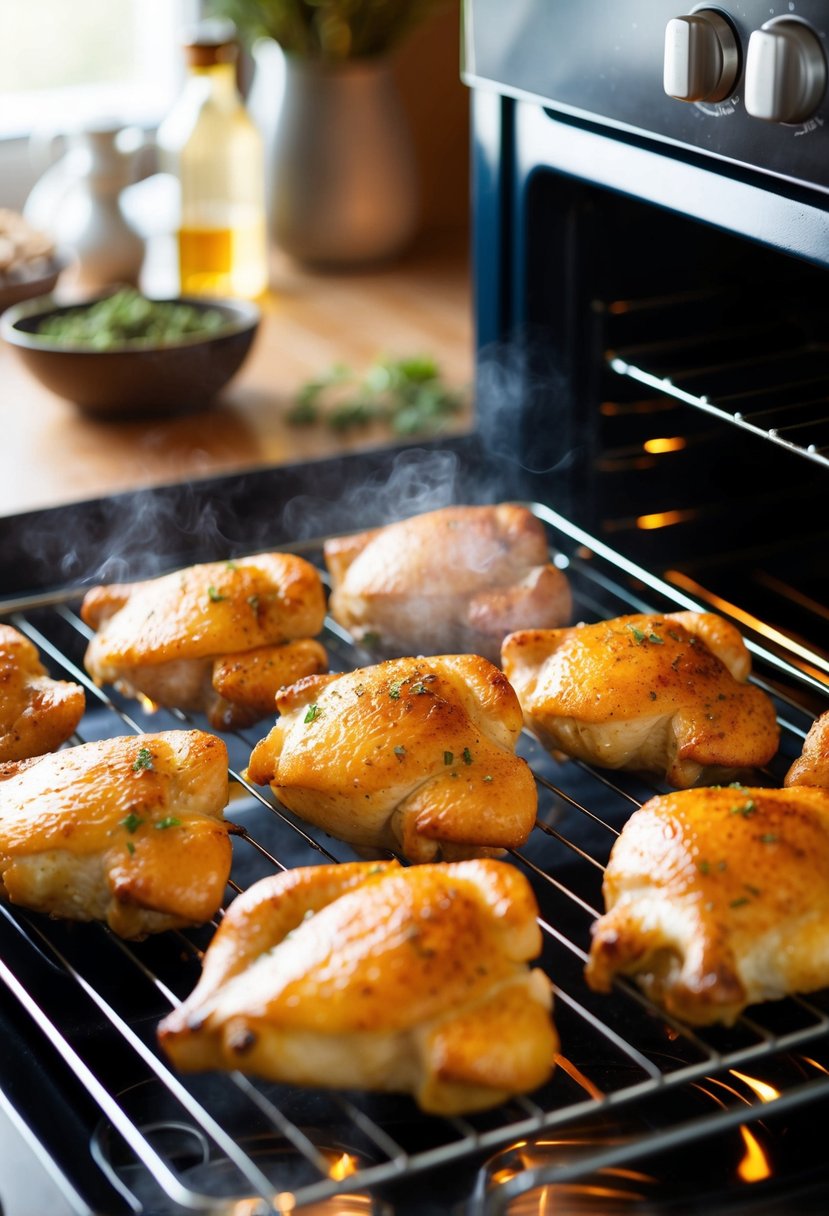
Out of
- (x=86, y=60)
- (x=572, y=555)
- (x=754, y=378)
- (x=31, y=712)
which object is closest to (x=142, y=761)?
(x=31, y=712)

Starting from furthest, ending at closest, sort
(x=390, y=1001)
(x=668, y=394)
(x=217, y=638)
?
(x=668, y=394)
(x=217, y=638)
(x=390, y=1001)

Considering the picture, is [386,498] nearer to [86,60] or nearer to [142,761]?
[142,761]

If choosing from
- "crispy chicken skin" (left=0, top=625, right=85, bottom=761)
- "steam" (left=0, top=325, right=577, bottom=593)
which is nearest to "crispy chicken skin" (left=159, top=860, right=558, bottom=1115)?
"crispy chicken skin" (left=0, top=625, right=85, bottom=761)

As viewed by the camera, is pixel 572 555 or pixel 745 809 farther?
pixel 572 555

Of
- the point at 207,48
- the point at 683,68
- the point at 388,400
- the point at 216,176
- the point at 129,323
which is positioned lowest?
the point at 388,400

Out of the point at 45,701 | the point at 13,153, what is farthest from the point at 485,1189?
the point at 13,153

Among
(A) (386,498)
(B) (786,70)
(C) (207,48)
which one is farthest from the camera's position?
(C) (207,48)

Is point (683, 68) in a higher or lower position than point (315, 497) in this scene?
higher

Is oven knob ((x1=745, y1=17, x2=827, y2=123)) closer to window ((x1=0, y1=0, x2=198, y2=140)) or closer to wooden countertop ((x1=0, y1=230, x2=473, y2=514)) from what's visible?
wooden countertop ((x1=0, y1=230, x2=473, y2=514))
